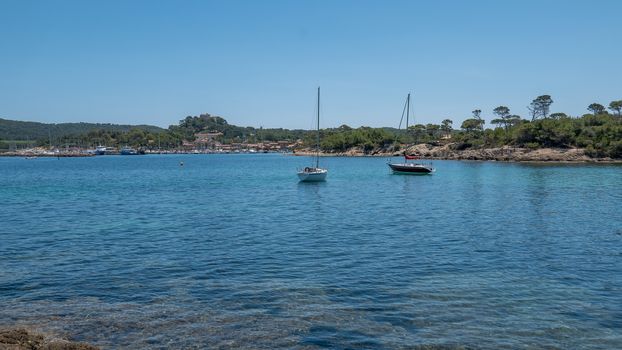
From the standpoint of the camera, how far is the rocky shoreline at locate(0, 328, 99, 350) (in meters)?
11.1

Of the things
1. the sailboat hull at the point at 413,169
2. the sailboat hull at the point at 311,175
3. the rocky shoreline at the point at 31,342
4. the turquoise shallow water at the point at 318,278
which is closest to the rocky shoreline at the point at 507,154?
the sailboat hull at the point at 413,169

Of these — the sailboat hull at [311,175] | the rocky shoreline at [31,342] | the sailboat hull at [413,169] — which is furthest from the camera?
the sailboat hull at [413,169]

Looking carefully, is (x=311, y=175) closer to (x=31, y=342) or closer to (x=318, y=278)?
(x=318, y=278)

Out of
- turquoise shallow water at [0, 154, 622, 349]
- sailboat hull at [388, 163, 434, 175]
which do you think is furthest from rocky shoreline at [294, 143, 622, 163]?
turquoise shallow water at [0, 154, 622, 349]

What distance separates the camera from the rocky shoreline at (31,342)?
36.4ft

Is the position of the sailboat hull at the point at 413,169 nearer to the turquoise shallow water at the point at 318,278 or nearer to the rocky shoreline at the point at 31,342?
the turquoise shallow water at the point at 318,278

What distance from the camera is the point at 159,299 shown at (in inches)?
612


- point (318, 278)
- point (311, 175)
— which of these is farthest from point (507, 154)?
point (318, 278)

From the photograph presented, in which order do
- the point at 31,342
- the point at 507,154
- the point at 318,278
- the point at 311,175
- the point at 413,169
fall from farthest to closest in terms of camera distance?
the point at 507,154, the point at 413,169, the point at 311,175, the point at 318,278, the point at 31,342

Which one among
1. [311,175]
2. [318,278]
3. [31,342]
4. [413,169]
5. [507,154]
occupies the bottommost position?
[318,278]

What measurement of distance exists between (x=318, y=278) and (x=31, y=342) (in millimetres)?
9213

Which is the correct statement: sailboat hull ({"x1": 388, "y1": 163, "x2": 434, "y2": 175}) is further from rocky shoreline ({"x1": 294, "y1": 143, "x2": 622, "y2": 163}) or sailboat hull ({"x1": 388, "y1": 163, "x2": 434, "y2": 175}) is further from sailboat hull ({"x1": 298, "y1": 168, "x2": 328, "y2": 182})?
rocky shoreline ({"x1": 294, "y1": 143, "x2": 622, "y2": 163})

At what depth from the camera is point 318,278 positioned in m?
17.9

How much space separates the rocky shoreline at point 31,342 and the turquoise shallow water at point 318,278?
64 centimetres
